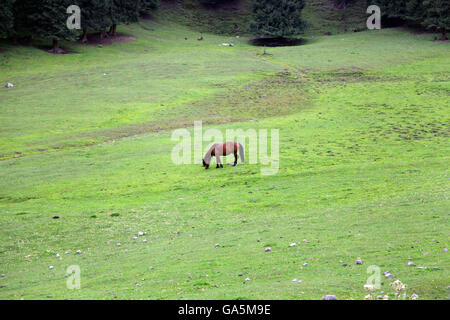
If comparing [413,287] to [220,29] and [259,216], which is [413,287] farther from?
[220,29]

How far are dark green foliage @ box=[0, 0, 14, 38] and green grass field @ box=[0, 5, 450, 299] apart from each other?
19.4 ft

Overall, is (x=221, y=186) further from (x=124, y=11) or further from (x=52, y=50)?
(x=124, y=11)

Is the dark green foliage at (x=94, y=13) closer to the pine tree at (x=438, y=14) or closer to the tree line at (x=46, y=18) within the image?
the tree line at (x=46, y=18)

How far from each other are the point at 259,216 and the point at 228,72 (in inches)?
1740

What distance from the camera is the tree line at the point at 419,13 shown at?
7375 centimetres

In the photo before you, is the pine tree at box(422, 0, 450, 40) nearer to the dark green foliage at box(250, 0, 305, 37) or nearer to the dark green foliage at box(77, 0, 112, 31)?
the dark green foliage at box(250, 0, 305, 37)

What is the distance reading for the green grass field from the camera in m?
A: 12.2

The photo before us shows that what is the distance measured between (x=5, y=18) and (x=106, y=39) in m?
21.9

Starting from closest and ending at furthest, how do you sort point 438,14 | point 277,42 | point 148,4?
point 438,14 < point 277,42 < point 148,4

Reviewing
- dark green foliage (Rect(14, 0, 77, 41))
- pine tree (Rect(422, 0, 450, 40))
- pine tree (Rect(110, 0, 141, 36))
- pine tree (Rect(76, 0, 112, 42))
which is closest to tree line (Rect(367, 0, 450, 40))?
pine tree (Rect(422, 0, 450, 40))

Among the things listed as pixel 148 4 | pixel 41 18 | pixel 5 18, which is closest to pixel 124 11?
pixel 148 4

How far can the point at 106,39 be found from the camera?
82.2 m

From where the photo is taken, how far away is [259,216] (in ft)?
59.3
